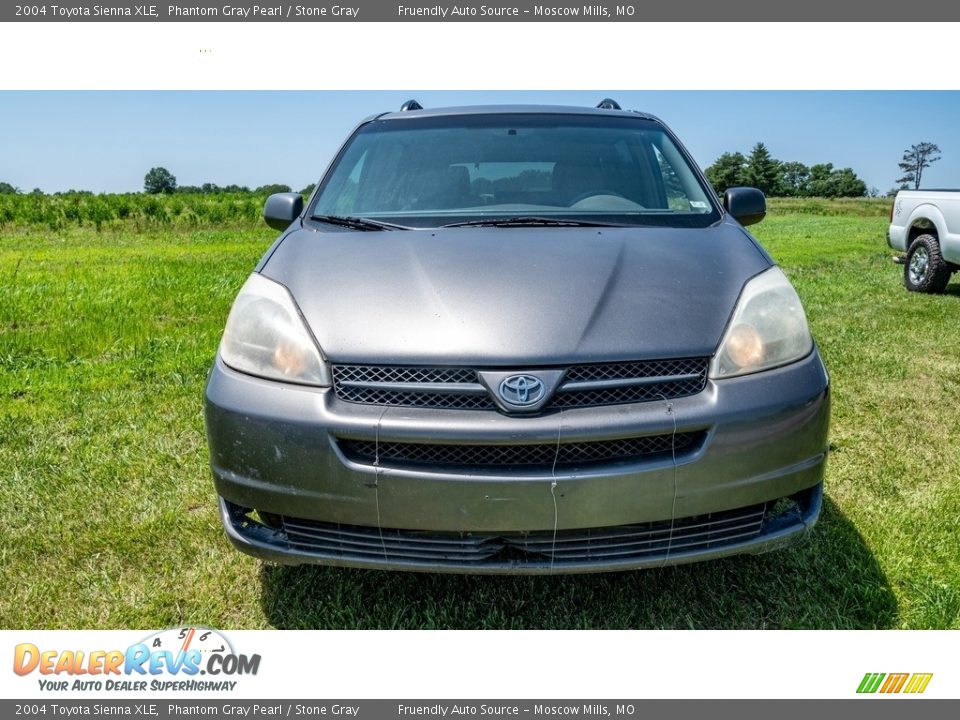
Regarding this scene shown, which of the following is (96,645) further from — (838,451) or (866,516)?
(838,451)

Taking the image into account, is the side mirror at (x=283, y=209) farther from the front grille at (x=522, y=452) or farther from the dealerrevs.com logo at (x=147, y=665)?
the dealerrevs.com logo at (x=147, y=665)

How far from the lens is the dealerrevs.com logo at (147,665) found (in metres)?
2.21

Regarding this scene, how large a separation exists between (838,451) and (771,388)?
2024 millimetres

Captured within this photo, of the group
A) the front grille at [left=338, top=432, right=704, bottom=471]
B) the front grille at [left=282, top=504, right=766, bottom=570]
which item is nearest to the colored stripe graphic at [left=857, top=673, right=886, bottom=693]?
the front grille at [left=282, top=504, right=766, bottom=570]

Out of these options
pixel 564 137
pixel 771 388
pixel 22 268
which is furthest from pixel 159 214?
pixel 771 388

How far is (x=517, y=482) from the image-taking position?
196 cm

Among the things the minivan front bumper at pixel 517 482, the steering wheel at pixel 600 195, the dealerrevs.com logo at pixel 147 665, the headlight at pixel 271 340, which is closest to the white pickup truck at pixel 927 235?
the steering wheel at pixel 600 195

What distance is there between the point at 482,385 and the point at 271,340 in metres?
Result: 0.66

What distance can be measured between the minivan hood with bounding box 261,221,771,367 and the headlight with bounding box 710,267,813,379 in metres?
0.04

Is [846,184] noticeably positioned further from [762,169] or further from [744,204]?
[744,204]

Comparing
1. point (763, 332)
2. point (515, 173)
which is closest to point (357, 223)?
point (515, 173)

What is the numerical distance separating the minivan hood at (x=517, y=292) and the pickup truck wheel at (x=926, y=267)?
8.14 metres

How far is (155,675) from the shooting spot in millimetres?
2227

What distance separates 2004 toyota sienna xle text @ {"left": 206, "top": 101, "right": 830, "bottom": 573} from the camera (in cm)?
199
